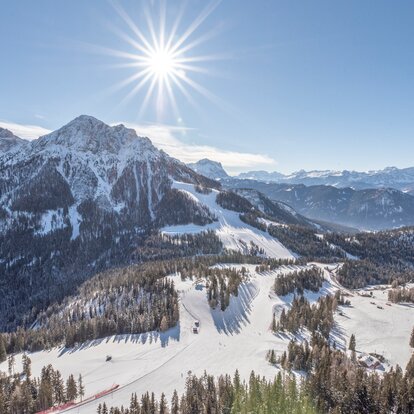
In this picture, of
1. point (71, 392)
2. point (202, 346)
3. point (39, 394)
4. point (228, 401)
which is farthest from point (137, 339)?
point (228, 401)

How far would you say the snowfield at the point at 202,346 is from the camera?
99438mm

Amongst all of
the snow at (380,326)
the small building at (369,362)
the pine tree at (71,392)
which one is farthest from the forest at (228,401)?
the snow at (380,326)

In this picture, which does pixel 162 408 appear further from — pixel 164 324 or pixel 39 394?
pixel 164 324

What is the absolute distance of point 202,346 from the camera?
123500 millimetres

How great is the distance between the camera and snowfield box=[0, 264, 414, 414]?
9944 centimetres

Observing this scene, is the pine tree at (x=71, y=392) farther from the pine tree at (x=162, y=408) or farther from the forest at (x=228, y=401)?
the pine tree at (x=162, y=408)

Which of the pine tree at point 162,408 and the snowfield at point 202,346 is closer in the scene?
the pine tree at point 162,408

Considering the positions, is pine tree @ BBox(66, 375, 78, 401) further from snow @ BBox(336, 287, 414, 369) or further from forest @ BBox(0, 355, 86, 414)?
snow @ BBox(336, 287, 414, 369)

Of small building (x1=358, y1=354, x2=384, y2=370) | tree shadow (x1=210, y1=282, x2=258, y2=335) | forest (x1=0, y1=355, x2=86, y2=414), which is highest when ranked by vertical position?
tree shadow (x1=210, y1=282, x2=258, y2=335)

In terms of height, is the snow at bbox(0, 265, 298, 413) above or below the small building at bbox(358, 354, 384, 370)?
above

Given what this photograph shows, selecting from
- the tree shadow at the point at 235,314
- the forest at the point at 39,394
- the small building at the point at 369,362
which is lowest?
the small building at the point at 369,362

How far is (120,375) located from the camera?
334ft

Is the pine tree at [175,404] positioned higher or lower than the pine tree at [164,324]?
lower

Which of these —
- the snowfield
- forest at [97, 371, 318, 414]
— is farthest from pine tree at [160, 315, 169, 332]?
forest at [97, 371, 318, 414]
